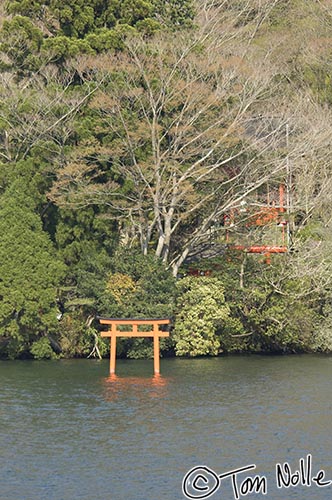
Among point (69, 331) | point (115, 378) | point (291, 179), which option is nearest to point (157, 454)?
point (115, 378)

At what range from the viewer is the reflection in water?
32.1 m

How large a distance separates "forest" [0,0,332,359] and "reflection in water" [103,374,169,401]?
479cm

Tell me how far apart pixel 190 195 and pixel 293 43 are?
26329 millimetres

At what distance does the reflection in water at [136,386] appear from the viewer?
Answer: 32094 mm

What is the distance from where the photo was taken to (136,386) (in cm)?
3353

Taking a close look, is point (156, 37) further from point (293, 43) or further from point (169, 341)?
point (293, 43)

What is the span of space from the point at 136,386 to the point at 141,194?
31.8 ft

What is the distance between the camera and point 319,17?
2677 inches

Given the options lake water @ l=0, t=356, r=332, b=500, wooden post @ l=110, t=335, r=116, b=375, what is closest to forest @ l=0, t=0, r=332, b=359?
lake water @ l=0, t=356, r=332, b=500

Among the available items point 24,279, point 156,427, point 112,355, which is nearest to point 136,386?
point 112,355

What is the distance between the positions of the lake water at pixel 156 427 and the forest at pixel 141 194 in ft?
8.10

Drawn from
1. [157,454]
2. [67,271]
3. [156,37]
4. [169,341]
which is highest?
[156,37]

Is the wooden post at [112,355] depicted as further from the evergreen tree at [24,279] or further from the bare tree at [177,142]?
the bare tree at [177,142]

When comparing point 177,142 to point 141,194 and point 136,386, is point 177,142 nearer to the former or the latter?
point 141,194
